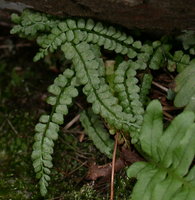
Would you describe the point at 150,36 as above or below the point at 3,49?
above

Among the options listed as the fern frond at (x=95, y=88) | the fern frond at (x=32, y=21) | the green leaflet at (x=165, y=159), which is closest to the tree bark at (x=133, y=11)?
the fern frond at (x=32, y=21)

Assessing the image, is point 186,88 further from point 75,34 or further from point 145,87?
point 75,34

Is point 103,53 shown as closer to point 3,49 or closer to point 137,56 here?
point 137,56

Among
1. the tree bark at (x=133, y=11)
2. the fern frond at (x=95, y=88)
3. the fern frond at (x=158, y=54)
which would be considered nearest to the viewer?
the tree bark at (x=133, y=11)

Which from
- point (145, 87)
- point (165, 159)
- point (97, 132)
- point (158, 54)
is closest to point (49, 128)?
point (97, 132)

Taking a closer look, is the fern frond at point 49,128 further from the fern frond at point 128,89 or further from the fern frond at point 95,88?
the fern frond at point 128,89

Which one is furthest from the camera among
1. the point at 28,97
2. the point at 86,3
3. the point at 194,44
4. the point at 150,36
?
the point at 28,97

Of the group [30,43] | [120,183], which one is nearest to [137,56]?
[120,183]
